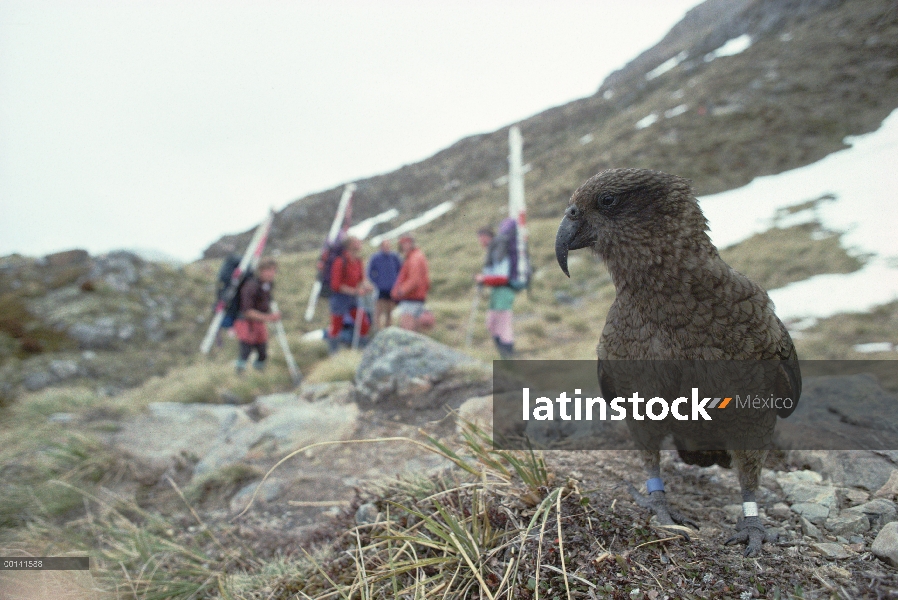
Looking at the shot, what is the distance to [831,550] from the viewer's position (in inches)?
72.3

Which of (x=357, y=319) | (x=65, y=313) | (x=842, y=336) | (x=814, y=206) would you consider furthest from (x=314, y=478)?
(x=814, y=206)

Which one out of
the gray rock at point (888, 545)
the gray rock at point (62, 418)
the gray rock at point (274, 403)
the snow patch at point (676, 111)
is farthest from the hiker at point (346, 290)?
the snow patch at point (676, 111)

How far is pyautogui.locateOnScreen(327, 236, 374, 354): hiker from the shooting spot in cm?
890

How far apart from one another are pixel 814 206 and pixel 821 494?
21.2m

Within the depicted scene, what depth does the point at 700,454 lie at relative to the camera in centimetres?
246

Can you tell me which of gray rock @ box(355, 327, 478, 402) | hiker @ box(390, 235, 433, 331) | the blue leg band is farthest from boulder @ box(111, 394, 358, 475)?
the blue leg band

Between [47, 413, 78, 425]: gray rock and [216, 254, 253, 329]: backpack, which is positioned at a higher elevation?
[216, 254, 253, 329]: backpack

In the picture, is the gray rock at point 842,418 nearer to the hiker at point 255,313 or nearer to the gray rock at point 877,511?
the gray rock at point 877,511

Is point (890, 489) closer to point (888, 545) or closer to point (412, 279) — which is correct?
point (888, 545)

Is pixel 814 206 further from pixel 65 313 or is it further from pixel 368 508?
pixel 65 313

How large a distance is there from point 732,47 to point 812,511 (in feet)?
212

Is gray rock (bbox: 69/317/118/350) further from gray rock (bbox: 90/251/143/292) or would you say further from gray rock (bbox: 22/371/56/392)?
gray rock (bbox: 90/251/143/292)

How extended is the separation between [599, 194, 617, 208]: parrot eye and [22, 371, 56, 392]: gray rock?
14.5 metres

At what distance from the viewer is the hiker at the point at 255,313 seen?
819 cm
